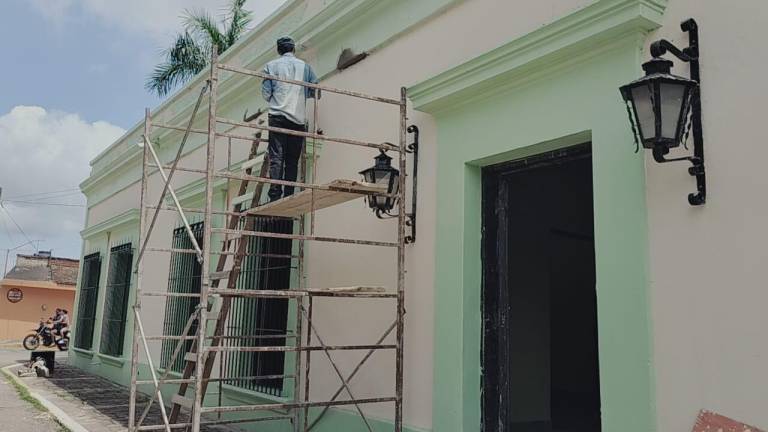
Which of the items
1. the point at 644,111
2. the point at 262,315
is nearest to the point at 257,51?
the point at 262,315

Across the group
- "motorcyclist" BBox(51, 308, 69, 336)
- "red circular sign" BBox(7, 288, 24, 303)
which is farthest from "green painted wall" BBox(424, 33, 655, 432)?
"red circular sign" BBox(7, 288, 24, 303)

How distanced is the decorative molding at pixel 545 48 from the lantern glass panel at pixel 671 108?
21.5 inches

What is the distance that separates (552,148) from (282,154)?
2249 mm

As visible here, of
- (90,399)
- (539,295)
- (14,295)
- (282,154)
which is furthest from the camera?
(14,295)

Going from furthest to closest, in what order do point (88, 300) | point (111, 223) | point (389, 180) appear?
point (88, 300) < point (111, 223) < point (389, 180)

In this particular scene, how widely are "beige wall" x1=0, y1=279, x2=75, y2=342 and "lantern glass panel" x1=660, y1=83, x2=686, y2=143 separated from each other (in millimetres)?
27473

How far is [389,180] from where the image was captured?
470 centimetres

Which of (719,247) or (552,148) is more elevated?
(552,148)

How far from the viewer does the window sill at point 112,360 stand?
10.6 m

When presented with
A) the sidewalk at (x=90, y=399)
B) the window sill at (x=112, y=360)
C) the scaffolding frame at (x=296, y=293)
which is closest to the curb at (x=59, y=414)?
the sidewalk at (x=90, y=399)

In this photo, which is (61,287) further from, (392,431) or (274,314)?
(392,431)

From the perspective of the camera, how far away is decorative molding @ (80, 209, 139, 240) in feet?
35.3

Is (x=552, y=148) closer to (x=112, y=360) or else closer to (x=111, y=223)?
(x=112, y=360)

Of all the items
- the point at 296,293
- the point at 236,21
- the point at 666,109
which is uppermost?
the point at 236,21
